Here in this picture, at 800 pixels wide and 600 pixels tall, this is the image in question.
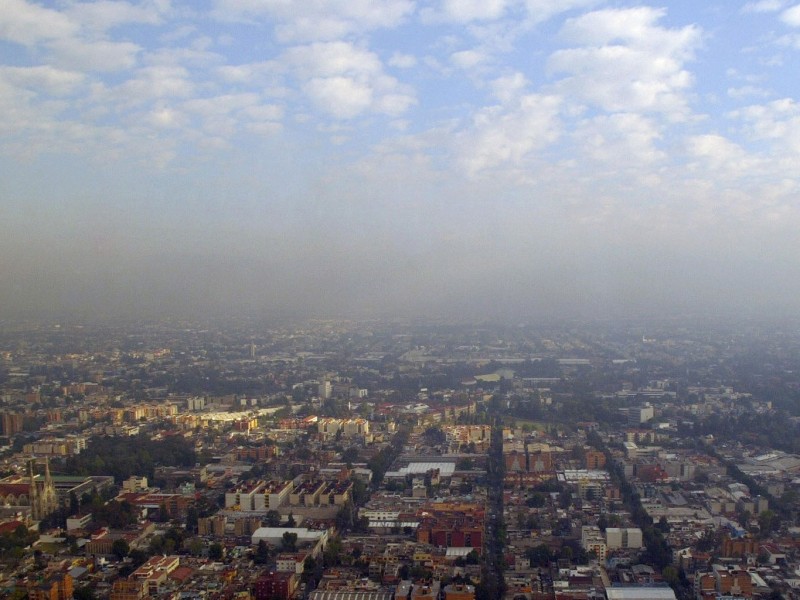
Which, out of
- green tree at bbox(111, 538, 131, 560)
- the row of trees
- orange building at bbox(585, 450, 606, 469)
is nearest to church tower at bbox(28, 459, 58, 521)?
the row of trees

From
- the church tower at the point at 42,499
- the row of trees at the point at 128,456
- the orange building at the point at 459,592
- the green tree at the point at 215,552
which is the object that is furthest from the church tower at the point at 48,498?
the orange building at the point at 459,592

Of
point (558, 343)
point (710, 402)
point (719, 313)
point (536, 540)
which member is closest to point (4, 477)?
point (536, 540)

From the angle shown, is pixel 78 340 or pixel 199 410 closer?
pixel 199 410

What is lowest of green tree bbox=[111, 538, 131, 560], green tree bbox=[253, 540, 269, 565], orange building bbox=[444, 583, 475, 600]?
orange building bbox=[444, 583, 475, 600]

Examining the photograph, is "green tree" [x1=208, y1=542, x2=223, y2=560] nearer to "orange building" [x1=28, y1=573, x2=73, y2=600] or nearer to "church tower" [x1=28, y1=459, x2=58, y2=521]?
"orange building" [x1=28, y1=573, x2=73, y2=600]

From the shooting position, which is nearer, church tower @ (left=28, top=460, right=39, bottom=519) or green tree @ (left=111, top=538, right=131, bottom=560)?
green tree @ (left=111, top=538, right=131, bottom=560)

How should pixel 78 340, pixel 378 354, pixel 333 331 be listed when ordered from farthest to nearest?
pixel 333 331
pixel 378 354
pixel 78 340

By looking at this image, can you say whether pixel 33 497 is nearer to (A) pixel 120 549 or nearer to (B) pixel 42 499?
(B) pixel 42 499

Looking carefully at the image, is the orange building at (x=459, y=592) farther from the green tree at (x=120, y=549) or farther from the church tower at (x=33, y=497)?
the church tower at (x=33, y=497)

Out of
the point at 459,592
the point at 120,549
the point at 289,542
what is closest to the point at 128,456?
the point at 120,549

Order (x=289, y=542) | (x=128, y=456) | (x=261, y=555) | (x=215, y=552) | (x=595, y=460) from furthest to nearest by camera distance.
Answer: (x=128, y=456) < (x=595, y=460) < (x=289, y=542) < (x=215, y=552) < (x=261, y=555)

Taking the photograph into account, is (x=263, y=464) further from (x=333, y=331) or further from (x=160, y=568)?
(x=333, y=331)
